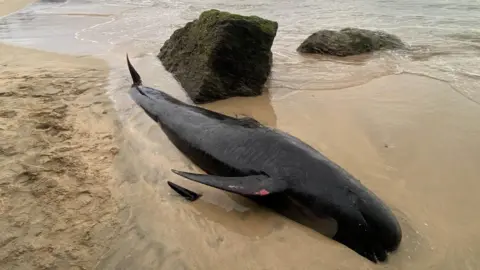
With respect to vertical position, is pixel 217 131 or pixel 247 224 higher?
pixel 217 131

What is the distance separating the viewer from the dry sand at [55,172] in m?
2.86

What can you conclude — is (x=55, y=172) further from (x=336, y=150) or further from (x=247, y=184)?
(x=336, y=150)

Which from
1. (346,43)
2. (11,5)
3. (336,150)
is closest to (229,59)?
(336,150)

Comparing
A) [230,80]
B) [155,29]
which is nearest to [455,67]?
[230,80]

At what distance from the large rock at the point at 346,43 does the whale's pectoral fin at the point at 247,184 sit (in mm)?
4938

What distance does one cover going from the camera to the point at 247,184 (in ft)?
10.5

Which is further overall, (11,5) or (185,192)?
(11,5)

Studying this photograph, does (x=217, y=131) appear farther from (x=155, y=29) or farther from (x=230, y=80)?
(x=155, y=29)

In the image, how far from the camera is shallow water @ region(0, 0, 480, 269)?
288 cm

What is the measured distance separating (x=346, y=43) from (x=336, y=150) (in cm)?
420

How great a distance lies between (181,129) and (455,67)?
479cm

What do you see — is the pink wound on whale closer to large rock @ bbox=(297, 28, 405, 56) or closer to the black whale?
the black whale

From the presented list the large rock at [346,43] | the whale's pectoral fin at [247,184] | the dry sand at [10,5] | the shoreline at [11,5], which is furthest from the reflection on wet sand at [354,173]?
the dry sand at [10,5]

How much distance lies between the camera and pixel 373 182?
359 centimetres
